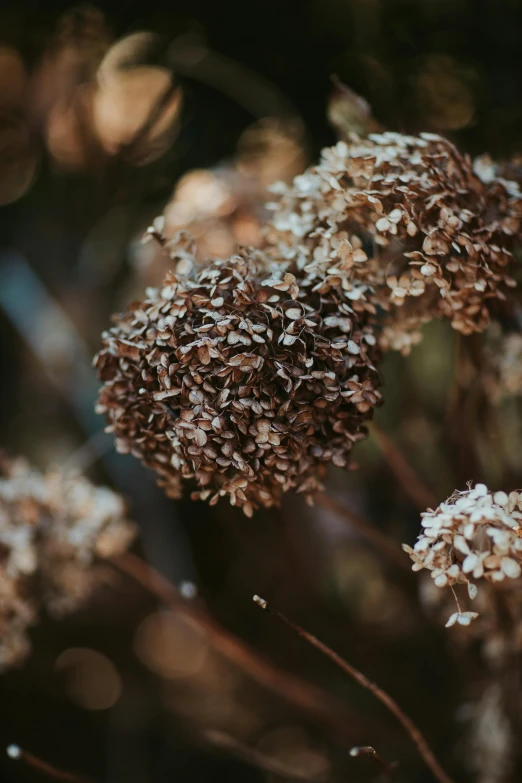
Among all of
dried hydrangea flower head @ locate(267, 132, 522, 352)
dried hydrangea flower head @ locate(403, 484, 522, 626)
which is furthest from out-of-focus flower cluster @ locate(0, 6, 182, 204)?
dried hydrangea flower head @ locate(403, 484, 522, 626)

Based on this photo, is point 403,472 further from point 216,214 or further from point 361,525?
point 216,214

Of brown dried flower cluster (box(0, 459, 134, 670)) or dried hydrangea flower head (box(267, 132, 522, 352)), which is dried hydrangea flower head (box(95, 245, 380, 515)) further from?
brown dried flower cluster (box(0, 459, 134, 670))

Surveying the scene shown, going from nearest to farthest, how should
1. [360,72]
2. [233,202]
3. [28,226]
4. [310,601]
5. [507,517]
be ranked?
1. [507,517]
2. [233,202]
3. [360,72]
4. [310,601]
5. [28,226]

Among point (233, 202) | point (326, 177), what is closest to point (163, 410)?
point (326, 177)

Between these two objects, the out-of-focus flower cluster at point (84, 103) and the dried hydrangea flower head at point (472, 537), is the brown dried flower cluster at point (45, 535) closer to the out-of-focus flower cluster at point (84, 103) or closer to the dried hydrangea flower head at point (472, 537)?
the dried hydrangea flower head at point (472, 537)

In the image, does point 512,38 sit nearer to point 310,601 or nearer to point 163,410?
point 163,410
